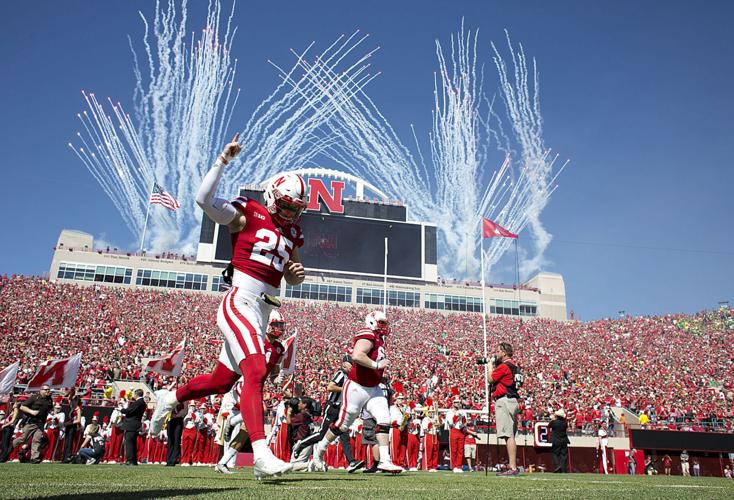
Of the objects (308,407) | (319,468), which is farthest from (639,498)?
(308,407)

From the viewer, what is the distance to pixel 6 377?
14797 mm

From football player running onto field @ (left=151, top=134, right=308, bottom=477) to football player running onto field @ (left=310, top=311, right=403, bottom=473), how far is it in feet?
8.33

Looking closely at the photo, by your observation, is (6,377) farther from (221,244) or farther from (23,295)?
(221,244)

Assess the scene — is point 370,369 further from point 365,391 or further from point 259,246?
point 259,246

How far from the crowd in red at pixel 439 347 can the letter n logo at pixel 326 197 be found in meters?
10.2

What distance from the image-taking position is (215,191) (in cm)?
477

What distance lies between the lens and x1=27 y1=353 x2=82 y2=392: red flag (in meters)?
14.9

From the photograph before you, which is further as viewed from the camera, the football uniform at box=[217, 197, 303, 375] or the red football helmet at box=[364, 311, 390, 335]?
the red football helmet at box=[364, 311, 390, 335]

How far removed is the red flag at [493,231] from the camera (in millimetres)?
34312

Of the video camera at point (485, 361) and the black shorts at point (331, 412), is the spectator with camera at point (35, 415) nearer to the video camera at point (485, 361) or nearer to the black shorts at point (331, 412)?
the black shorts at point (331, 412)

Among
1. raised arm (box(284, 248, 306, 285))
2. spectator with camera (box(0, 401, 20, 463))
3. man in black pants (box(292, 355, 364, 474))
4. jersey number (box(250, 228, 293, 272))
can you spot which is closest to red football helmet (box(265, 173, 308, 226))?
jersey number (box(250, 228, 293, 272))

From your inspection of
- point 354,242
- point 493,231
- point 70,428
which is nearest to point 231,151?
point 70,428

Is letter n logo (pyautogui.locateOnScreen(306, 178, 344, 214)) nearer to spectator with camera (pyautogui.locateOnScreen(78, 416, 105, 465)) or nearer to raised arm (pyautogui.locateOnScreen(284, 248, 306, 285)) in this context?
spectator with camera (pyautogui.locateOnScreen(78, 416, 105, 465))

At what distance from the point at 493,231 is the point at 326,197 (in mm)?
26190
